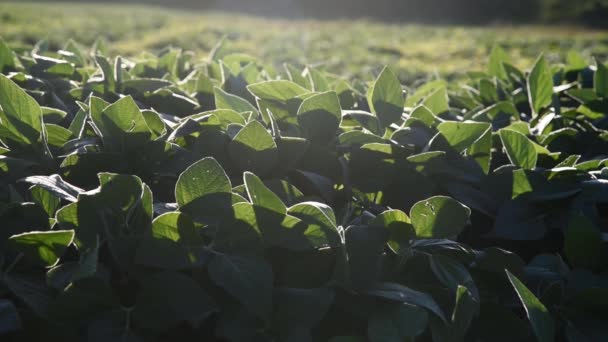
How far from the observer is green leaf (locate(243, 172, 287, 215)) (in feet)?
3.34

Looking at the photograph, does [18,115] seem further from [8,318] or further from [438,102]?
[438,102]

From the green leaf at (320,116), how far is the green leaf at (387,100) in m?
0.19

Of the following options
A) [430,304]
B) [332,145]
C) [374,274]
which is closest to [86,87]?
[332,145]

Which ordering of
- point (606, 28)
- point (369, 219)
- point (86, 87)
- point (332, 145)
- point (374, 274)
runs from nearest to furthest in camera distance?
point (374, 274)
point (369, 219)
point (332, 145)
point (86, 87)
point (606, 28)

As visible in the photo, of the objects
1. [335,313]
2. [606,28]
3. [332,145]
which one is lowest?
[606,28]

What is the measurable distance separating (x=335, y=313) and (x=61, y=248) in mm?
510

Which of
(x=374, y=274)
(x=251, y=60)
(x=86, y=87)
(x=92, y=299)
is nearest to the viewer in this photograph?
(x=92, y=299)

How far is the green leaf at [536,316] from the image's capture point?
104cm

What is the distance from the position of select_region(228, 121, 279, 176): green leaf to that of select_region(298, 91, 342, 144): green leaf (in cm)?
11

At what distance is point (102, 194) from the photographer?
1.04 m

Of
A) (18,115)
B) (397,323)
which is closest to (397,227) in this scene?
(397,323)

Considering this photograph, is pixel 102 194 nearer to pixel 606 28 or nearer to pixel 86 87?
pixel 86 87

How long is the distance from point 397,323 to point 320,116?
0.51 m

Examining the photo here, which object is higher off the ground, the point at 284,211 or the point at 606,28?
the point at 284,211
